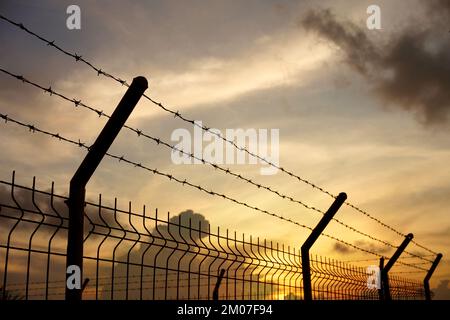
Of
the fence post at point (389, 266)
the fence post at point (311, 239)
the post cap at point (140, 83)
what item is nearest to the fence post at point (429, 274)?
the fence post at point (389, 266)

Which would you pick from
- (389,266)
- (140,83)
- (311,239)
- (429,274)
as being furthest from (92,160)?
(429,274)

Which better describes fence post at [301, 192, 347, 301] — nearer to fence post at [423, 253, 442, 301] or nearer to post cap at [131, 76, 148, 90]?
post cap at [131, 76, 148, 90]

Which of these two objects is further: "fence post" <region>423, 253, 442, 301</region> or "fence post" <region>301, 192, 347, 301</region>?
"fence post" <region>423, 253, 442, 301</region>

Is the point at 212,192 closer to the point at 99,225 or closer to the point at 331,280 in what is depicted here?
the point at 99,225

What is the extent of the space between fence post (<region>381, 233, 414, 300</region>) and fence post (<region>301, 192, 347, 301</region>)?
2511mm

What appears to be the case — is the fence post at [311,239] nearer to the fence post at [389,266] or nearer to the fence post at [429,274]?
the fence post at [389,266]

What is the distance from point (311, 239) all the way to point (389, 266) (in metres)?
3.05

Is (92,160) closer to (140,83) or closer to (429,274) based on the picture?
(140,83)

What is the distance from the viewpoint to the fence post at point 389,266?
949 centimetres

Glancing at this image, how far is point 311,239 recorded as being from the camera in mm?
7340

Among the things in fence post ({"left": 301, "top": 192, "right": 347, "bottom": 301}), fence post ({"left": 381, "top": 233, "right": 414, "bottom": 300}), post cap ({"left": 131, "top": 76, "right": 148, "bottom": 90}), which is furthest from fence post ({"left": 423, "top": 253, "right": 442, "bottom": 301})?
post cap ({"left": 131, "top": 76, "right": 148, "bottom": 90})

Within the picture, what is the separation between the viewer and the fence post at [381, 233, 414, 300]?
949 cm
